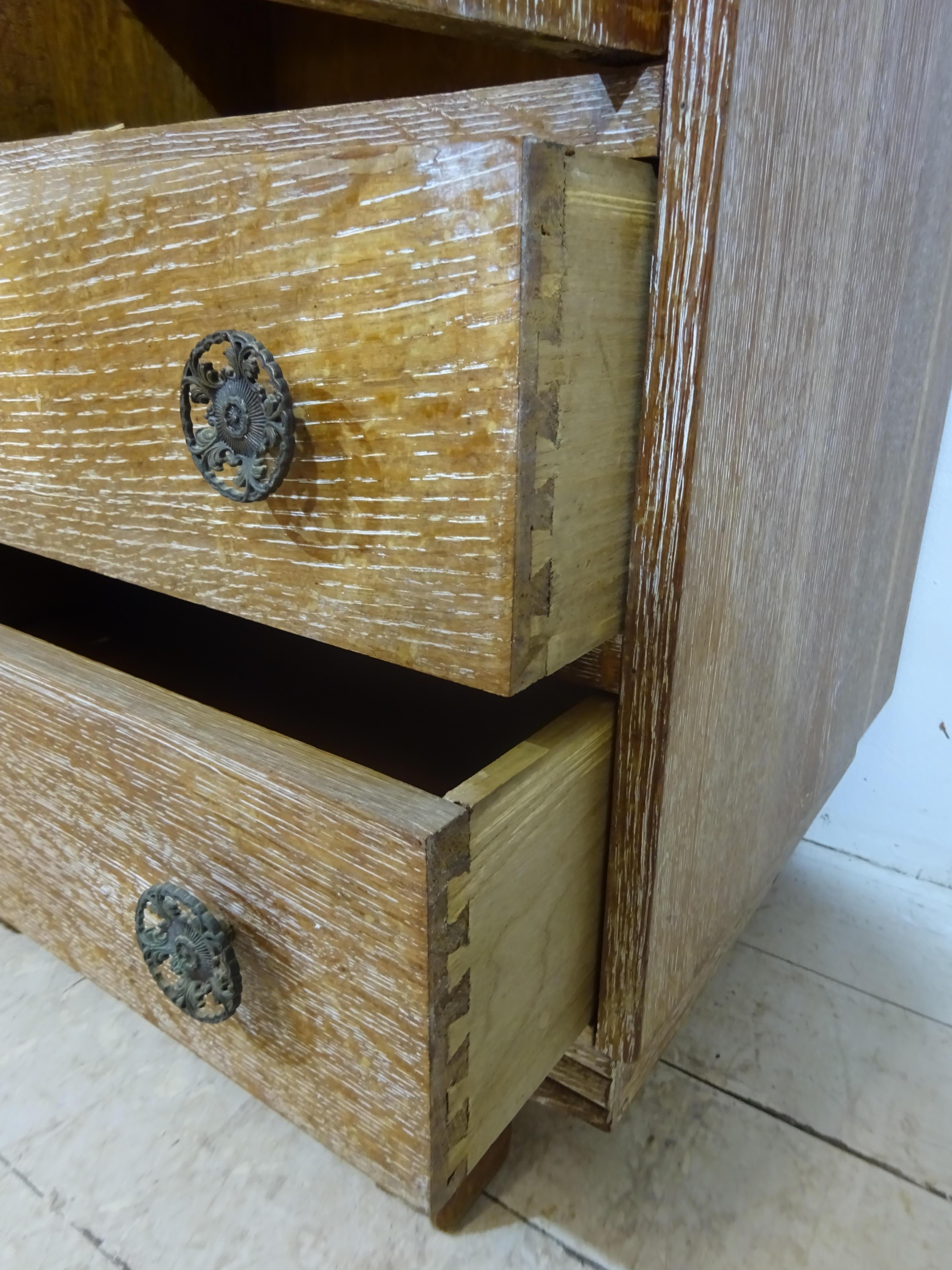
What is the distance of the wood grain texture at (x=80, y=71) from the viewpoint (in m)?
0.57

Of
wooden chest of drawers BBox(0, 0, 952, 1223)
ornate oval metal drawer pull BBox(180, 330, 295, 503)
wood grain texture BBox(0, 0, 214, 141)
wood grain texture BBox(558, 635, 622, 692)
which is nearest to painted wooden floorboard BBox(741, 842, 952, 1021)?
wooden chest of drawers BBox(0, 0, 952, 1223)

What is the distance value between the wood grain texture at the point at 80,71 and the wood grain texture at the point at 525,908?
0.55 meters

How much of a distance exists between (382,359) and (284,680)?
0.43 meters

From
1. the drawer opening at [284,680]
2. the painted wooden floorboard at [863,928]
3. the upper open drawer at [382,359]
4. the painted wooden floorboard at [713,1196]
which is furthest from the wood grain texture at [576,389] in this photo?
the painted wooden floorboard at [863,928]

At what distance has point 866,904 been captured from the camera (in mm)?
834

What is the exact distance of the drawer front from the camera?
0.34m

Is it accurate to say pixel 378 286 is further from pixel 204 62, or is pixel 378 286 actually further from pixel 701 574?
pixel 204 62

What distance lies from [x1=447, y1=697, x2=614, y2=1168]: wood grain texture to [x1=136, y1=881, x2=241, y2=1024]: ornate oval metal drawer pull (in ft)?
0.36

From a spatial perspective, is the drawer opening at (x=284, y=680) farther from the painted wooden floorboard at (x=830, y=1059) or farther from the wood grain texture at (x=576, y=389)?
the painted wooden floorboard at (x=830, y=1059)

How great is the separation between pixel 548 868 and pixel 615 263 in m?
0.26

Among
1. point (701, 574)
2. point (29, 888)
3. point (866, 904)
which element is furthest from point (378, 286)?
point (866, 904)

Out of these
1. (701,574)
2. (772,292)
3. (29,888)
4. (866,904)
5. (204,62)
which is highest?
(204,62)

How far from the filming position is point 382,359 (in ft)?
1.02

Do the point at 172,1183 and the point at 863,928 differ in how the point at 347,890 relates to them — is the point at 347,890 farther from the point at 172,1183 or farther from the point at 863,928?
the point at 863,928
